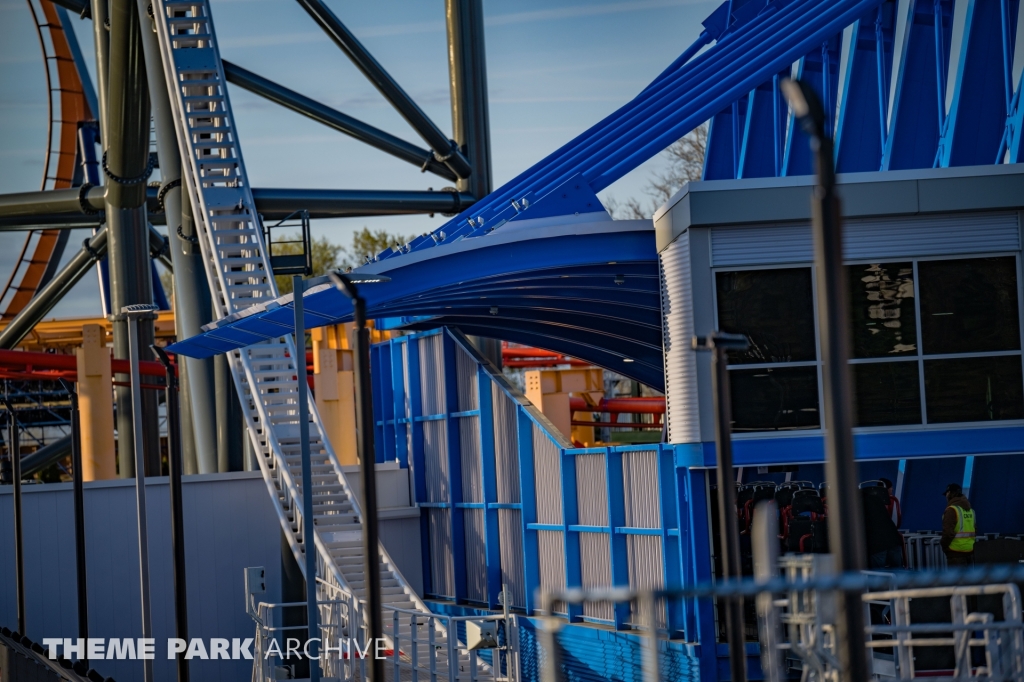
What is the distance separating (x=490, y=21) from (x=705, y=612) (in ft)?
152

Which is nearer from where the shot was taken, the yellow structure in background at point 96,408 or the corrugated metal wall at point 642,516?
the corrugated metal wall at point 642,516

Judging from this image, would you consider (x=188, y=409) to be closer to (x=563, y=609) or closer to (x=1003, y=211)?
(x=563, y=609)

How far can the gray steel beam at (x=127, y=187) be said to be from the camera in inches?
1181

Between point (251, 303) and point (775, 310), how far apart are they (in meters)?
12.1

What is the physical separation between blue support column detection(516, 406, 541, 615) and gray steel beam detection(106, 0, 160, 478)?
996 cm

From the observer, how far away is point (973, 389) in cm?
1747

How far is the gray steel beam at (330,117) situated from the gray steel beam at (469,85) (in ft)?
2.70

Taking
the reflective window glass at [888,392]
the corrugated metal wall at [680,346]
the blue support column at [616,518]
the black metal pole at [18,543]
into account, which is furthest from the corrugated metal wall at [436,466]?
the reflective window glass at [888,392]

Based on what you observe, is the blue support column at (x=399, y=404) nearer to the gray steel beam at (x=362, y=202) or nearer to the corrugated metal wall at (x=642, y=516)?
the gray steel beam at (x=362, y=202)

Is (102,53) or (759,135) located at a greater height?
(102,53)

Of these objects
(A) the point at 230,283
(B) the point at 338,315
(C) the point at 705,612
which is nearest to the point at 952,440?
(C) the point at 705,612

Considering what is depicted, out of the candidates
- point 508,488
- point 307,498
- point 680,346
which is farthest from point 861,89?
point 307,498

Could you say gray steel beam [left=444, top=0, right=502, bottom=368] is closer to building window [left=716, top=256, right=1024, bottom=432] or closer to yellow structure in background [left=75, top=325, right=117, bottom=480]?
yellow structure in background [left=75, top=325, right=117, bottom=480]

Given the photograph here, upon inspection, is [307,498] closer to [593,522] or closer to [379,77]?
[593,522]
